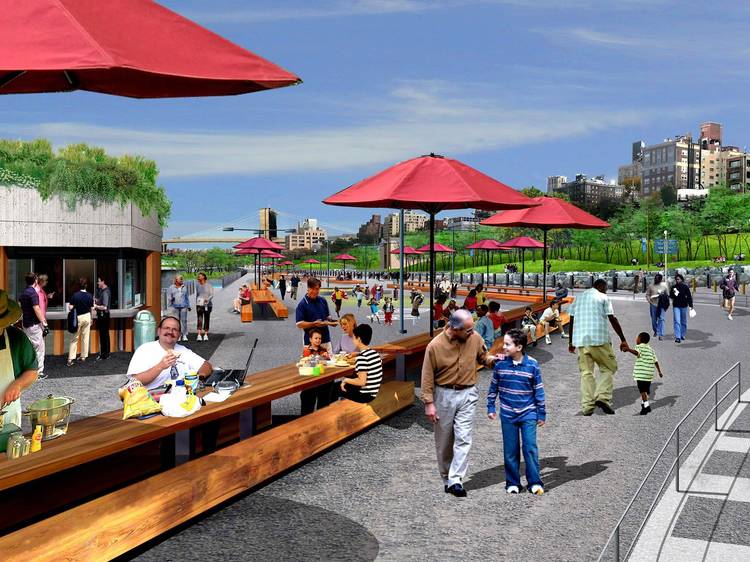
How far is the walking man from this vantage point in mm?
6289

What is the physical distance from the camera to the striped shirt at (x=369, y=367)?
321 inches

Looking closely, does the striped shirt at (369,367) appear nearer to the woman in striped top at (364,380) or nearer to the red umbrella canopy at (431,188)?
the woman in striped top at (364,380)

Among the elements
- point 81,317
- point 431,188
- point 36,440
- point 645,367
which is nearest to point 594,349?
point 645,367

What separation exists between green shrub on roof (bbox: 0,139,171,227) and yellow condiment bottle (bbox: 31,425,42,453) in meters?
12.2

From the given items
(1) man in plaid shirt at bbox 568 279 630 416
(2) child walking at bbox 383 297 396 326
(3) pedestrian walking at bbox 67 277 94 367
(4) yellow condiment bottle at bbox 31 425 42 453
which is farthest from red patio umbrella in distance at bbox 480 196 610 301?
(4) yellow condiment bottle at bbox 31 425 42 453

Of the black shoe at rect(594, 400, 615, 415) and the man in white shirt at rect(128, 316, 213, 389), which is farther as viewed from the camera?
the black shoe at rect(594, 400, 615, 415)

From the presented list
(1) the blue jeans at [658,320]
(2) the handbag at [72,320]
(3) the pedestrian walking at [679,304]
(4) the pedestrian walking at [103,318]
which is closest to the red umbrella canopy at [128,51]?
(2) the handbag at [72,320]

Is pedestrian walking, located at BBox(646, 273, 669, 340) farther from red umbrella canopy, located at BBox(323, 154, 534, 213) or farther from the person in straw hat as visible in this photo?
the person in straw hat

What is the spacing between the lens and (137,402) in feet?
18.5

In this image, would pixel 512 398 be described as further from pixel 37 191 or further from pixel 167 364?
pixel 37 191

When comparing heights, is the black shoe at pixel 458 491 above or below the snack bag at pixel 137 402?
below

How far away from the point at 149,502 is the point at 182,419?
34.0 inches

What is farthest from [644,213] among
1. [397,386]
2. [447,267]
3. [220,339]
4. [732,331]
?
[397,386]

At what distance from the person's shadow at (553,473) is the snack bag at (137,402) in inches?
123
